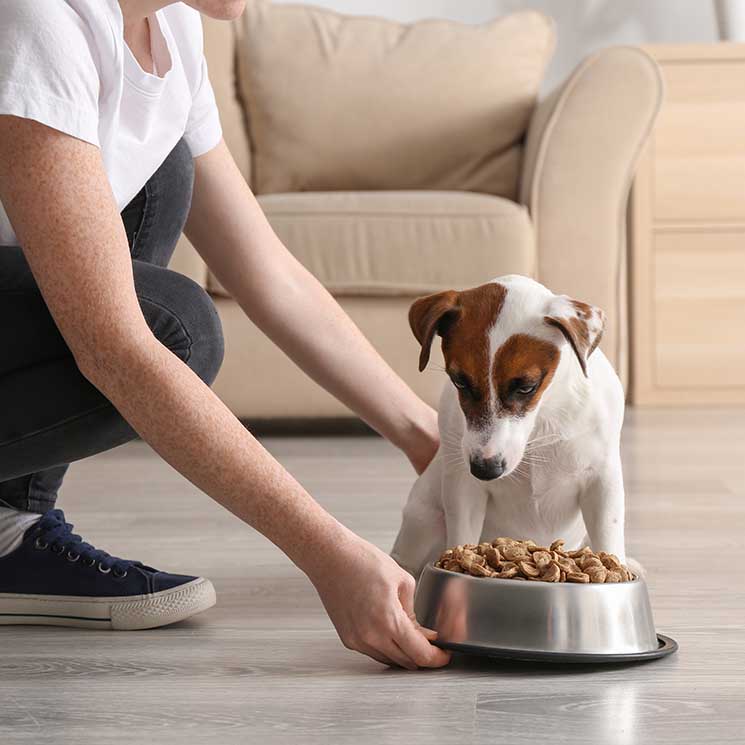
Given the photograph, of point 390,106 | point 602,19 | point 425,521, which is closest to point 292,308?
point 425,521

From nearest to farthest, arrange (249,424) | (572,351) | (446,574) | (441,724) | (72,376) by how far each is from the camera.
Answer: (441,724) → (446,574) → (72,376) → (572,351) → (249,424)

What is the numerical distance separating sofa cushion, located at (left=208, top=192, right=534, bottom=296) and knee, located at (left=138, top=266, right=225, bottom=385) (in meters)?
1.47

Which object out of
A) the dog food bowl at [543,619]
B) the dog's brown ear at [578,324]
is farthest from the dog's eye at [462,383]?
the dog food bowl at [543,619]

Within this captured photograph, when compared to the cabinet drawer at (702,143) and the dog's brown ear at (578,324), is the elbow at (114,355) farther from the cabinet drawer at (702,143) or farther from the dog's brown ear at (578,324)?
the cabinet drawer at (702,143)

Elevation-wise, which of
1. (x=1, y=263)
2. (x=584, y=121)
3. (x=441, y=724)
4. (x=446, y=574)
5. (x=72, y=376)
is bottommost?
(x=441, y=724)

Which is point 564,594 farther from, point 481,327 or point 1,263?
point 1,263

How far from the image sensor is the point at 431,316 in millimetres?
1378

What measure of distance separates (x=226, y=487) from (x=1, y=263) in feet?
1.39

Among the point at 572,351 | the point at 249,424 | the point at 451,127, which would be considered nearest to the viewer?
the point at 572,351

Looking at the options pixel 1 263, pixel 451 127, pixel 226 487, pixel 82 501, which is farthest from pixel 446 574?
pixel 451 127

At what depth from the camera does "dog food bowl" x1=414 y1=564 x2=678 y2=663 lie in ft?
3.80

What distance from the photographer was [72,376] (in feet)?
4.32

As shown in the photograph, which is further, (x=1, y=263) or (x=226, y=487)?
(x=1, y=263)

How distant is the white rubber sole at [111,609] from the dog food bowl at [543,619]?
352mm
